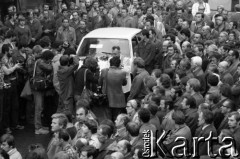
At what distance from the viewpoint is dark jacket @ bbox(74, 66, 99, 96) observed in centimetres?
1372

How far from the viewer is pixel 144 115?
10992 mm

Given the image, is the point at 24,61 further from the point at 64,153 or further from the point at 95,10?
the point at 95,10

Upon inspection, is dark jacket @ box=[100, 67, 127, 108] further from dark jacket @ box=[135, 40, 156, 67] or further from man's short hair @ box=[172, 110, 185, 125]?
man's short hair @ box=[172, 110, 185, 125]

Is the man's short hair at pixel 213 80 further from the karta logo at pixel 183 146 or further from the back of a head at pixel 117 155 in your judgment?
the back of a head at pixel 117 155

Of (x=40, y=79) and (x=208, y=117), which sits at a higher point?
(x=208, y=117)

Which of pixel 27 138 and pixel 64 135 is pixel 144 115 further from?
pixel 27 138

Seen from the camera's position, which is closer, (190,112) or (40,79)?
(190,112)

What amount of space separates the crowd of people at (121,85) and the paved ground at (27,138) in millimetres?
217

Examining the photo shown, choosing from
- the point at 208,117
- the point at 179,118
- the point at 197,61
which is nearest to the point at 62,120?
the point at 179,118

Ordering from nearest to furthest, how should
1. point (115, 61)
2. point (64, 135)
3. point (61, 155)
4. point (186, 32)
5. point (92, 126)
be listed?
point (61, 155), point (64, 135), point (92, 126), point (115, 61), point (186, 32)

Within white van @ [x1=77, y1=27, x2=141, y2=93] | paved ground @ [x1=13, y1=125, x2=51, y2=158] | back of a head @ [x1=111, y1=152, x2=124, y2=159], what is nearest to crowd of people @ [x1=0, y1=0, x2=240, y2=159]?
back of a head @ [x1=111, y1=152, x2=124, y2=159]

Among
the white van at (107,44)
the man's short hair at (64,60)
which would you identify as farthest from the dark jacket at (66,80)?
the white van at (107,44)

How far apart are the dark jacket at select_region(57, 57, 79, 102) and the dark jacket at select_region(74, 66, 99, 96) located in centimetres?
17

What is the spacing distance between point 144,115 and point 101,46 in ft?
18.9
